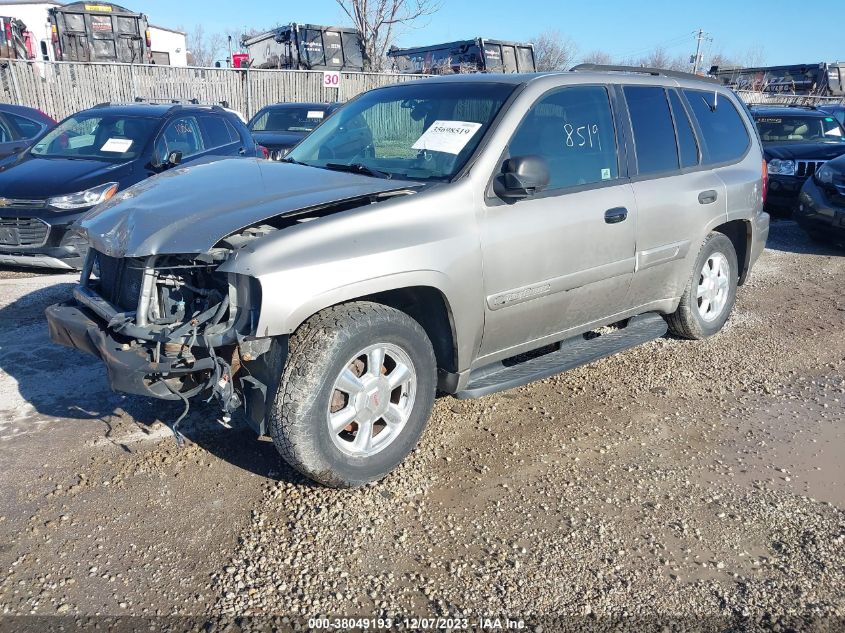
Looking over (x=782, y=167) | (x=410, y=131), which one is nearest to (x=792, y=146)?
(x=782, y=167)

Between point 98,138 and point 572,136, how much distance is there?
19.6 ft

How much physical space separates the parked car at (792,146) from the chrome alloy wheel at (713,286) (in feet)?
17.2

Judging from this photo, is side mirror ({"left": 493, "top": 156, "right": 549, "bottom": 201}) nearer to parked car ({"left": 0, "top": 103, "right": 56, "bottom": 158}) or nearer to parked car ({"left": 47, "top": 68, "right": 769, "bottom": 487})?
parked car ({"left": 47, "top": 68, "right": 769, "bottom": 487})

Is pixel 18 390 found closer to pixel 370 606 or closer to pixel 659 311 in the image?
pixel 370 606

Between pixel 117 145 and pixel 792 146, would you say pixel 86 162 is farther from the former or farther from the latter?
pixel 792 146

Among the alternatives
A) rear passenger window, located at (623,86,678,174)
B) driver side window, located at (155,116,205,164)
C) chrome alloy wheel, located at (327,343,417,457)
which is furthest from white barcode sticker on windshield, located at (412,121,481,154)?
driver side window, located at (155,116,205,164)

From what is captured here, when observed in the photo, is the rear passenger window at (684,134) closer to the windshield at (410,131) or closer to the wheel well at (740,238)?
the wheel well at (740,238)

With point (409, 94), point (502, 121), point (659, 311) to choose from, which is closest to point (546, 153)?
point (502, 121)

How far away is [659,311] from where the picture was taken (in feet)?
16.7

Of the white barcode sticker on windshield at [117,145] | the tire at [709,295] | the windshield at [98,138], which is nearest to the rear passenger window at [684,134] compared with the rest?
the tire at [709,295]

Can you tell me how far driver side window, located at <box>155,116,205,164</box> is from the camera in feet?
25.7

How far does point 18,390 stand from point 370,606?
293 centimetres

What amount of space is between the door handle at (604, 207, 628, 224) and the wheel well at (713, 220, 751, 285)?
160cm

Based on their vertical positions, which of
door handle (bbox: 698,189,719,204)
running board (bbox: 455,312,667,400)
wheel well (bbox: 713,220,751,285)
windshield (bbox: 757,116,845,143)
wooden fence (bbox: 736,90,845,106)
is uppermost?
wooden fence (bbox: 736,90,845,106)
